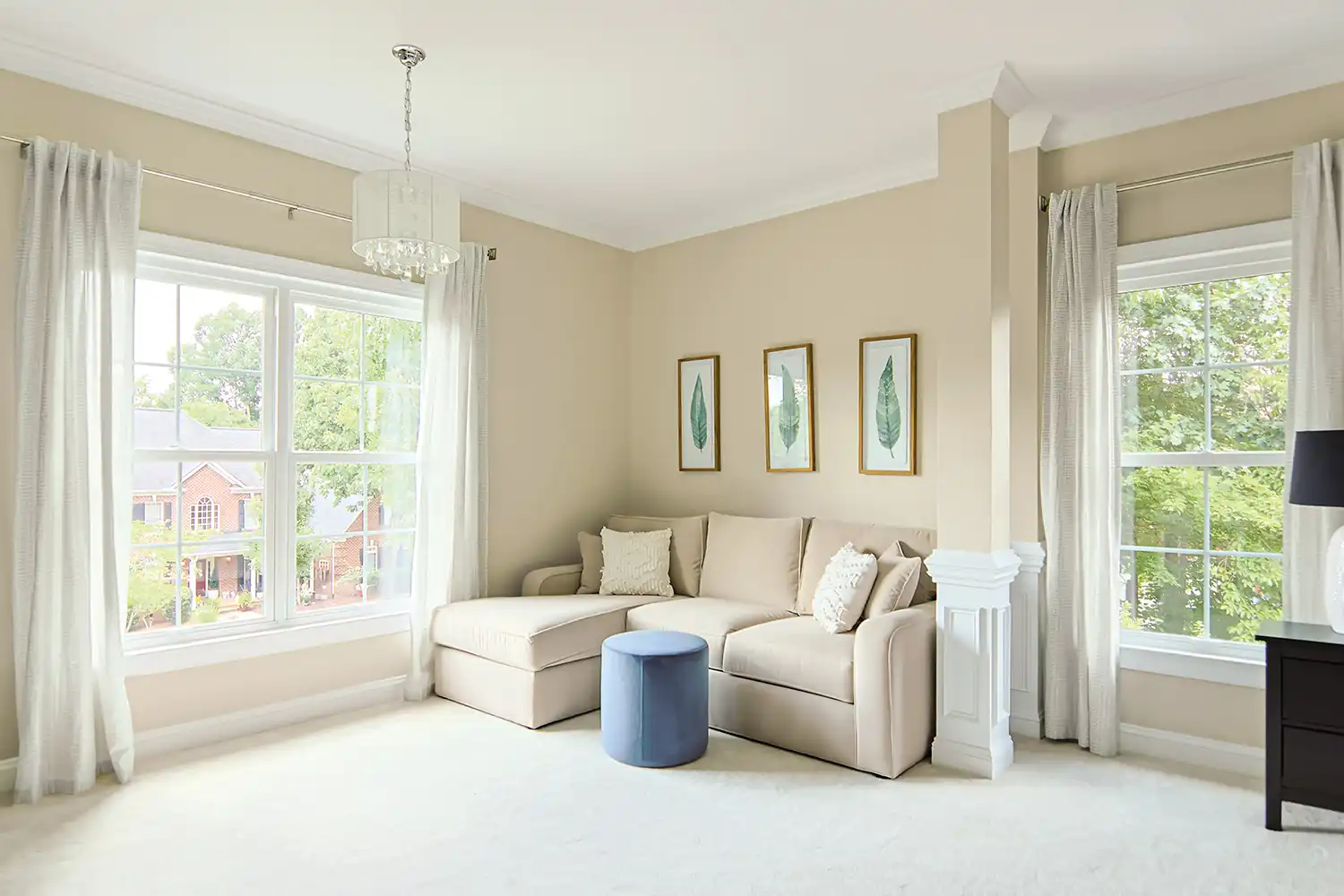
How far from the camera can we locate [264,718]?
3760 mm

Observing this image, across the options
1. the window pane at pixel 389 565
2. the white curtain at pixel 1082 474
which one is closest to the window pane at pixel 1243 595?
the white curtain at pixel 1082 474

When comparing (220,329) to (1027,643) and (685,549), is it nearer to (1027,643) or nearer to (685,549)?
(685,549)

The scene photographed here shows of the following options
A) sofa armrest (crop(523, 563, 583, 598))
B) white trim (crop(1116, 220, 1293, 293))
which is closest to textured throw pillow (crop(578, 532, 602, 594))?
sofa armrest (crop(523, 563, 583, 598))

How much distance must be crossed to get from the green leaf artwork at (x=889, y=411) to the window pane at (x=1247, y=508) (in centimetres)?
140

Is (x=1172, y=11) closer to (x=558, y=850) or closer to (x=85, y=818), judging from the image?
(x=558, y=850)

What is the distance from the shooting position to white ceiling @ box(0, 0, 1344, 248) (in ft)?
9.11

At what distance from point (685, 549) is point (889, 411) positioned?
4.59ft

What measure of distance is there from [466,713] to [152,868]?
5.46ft

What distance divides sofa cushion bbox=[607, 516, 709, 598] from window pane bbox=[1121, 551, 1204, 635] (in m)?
2.17

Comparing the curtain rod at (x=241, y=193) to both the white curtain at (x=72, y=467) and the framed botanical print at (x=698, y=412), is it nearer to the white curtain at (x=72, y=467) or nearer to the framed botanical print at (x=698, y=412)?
the white curtain at (x=72, y=467)

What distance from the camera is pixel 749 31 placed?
289 cm

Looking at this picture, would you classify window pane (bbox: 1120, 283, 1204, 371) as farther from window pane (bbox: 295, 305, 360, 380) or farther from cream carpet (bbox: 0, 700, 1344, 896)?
window pane (bbox: 295, 305, 360, 380)

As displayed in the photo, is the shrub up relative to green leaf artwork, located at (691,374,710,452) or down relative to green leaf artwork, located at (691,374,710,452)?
down

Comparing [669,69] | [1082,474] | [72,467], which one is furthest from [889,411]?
[72,467]
